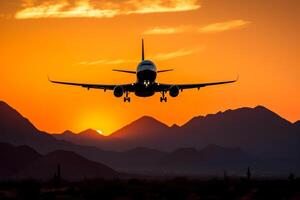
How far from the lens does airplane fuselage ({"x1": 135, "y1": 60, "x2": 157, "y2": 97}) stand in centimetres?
8638

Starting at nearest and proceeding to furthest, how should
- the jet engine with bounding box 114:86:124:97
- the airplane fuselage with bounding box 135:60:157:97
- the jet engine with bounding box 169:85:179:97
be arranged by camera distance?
the airplane fuselage with bounding box 135:60:157:97 → the jet engine with bounding box 169:85:179:97 → the jet engine with bounding box 114:86:124:97

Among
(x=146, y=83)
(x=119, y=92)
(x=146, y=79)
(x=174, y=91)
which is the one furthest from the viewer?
(x=119, y=92)

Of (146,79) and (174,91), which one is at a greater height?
(146,79)

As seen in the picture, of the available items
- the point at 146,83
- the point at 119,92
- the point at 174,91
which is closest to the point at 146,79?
the point at 146,83

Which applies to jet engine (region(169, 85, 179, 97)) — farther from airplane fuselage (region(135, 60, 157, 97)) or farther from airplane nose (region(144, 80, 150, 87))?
airplane nose (region(144, 80, 150, 87))

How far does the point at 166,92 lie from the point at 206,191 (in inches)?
1036

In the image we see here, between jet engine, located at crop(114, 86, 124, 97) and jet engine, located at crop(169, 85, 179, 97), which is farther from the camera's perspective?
jet engine, located at crop(114, 86, 124, 97)

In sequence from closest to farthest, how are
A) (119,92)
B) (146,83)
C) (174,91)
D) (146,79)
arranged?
(146,79), (146,83), (174,91), (119,92)

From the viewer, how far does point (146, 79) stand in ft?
284

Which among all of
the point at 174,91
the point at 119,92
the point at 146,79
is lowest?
the point at 174,91

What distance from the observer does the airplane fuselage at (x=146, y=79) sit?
8638 centimetres

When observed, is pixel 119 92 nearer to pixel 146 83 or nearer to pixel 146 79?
pixel 146 83

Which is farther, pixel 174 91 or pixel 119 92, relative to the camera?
pixel 119 92

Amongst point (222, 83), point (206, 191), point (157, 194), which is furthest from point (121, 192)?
point (222, 83)
